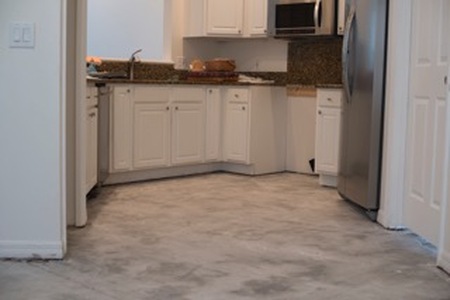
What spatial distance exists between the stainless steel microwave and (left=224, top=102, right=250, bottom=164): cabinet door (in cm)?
80

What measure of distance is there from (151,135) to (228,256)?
253 centimetres

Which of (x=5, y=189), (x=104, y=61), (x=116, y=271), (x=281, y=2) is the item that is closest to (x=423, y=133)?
(x=116, y=271)

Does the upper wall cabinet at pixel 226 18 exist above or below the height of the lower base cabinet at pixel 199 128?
above

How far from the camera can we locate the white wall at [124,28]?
739 centimetres

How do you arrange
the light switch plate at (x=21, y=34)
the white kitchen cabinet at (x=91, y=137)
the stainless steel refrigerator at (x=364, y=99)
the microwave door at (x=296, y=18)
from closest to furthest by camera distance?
the light switch plate at (x=21, y=34)
the stainless steel refrigerator at (x=364, y=99)
the white kitchen cabinet at (x=91, y=137)
the microwave door at (x=296, y=18)

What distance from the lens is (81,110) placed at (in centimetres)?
381

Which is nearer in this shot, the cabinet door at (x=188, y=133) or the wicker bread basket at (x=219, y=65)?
the cabinet door at (x=188, y=133)

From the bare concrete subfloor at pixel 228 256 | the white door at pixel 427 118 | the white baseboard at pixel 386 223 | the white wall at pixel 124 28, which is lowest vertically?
the bare concrete subfloor at pixel 228 256

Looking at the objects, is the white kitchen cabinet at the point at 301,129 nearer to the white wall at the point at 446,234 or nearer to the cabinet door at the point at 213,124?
the cabinet door at the point at 213,124

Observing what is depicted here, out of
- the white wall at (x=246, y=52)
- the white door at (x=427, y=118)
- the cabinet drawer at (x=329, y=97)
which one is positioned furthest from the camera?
the white wall at (x=246, y=52)

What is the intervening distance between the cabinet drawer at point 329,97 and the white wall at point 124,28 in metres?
2.35

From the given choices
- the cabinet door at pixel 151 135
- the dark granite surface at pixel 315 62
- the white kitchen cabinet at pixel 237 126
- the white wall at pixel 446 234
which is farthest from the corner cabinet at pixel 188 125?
the white wall at pixel 446 234

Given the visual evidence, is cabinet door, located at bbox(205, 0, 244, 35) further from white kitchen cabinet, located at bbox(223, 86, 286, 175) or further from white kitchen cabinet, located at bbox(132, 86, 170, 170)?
white kitchen cabinet, located at bbox(132, 86, 170, 170)

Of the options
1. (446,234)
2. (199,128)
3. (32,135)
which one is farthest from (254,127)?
(32,135)
